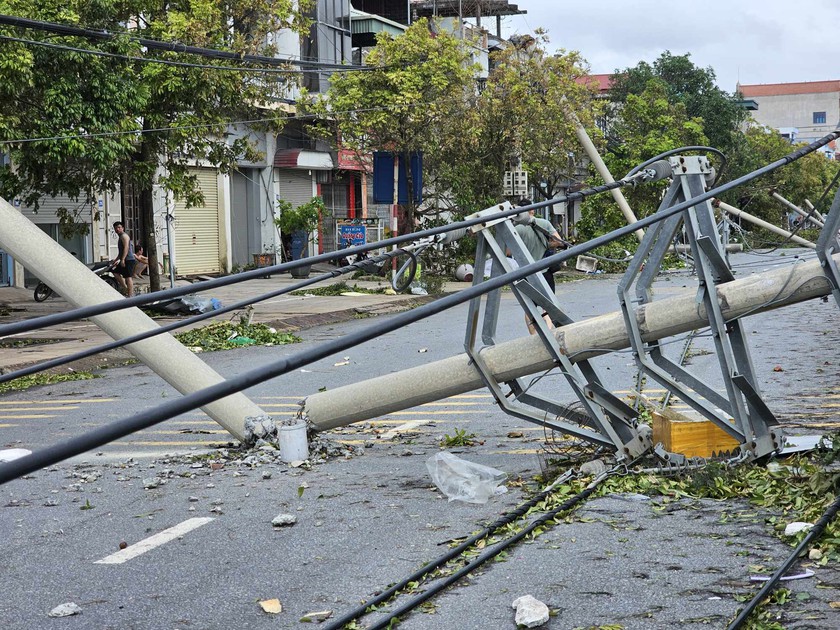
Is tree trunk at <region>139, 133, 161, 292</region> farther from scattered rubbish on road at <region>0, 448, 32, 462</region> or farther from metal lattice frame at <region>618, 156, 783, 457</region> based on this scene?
metal lattice frame at <region>618, 156, 783, 457</region>

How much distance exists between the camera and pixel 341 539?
6203 millimetres

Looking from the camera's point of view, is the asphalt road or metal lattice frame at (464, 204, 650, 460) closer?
the asphalt road

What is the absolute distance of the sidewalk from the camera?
16.5 meters

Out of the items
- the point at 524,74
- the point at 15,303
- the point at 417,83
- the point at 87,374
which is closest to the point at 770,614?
the point at 87,374

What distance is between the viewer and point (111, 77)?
63.4ft

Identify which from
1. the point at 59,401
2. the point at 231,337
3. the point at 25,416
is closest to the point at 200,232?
the point at 231,337

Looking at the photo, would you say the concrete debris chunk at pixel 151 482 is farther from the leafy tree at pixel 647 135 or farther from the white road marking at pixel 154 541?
the leafy tree at pixel 647 135

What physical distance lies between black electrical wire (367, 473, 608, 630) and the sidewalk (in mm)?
10222

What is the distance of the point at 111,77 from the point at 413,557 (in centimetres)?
1560

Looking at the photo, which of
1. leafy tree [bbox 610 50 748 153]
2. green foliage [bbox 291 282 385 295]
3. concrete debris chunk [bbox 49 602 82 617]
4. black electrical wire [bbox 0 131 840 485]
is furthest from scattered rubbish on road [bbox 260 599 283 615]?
leafy tree [bbox 610 50 748 153]

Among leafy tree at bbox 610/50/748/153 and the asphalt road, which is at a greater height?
leafy tree at bbox 610/50/748/153

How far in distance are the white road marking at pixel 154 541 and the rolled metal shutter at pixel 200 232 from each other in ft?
95.9

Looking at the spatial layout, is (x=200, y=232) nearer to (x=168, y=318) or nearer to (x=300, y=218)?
(x=300, y=218)

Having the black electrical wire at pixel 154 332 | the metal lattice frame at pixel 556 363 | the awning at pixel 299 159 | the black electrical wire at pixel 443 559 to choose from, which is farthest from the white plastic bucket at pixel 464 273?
the black electrical wire at pixel 154 332
